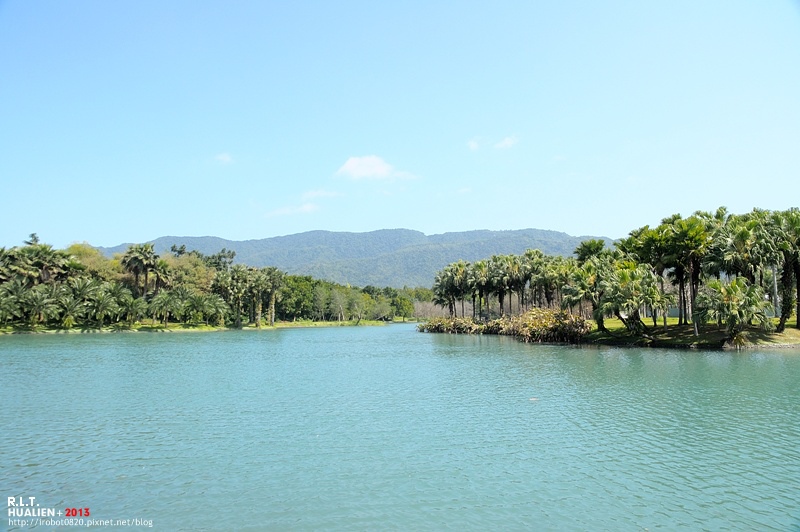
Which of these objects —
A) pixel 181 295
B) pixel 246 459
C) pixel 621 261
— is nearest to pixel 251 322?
pixel 181 295

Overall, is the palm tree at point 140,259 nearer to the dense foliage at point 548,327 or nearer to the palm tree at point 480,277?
the palm tree at point 480,277

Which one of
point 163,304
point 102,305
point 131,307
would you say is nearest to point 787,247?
point 163,304

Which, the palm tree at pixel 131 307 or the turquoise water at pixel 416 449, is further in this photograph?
the palm tree at pixel 131 307

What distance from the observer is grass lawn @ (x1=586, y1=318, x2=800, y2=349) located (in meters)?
49.1

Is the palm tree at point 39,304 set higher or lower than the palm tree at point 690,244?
lower

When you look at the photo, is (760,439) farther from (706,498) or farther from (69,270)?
(69,270)

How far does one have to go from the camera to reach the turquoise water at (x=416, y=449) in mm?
A: 13312

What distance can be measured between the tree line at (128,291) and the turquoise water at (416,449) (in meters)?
56.6

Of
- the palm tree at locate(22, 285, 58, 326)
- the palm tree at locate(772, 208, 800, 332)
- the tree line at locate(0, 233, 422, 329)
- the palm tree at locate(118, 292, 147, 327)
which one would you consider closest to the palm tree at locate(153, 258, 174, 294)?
the tree line at locate(0, 233, 422, 329)

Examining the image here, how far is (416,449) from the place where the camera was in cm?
1844

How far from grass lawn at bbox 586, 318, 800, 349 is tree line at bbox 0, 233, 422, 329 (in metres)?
75.8

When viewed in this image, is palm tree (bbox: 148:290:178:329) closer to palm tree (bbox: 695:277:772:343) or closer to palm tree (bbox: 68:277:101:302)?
palm tree (bbox: 68:277:101:302)

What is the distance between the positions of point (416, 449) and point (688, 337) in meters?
45.0

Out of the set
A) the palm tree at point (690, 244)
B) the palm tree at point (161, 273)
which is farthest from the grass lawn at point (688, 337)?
the palm tree at point (161, 273)
